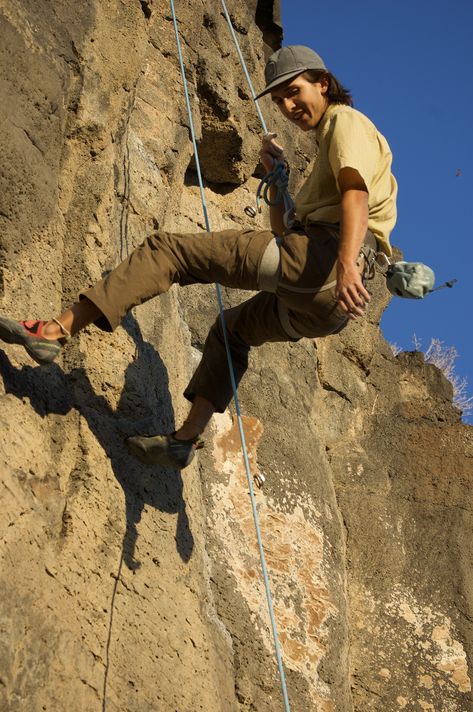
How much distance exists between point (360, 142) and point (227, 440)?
2752mm

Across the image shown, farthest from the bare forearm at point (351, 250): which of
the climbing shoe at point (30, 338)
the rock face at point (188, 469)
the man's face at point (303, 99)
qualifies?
the rock face at point (188, 469)

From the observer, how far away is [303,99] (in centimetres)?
566

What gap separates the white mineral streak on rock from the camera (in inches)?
270

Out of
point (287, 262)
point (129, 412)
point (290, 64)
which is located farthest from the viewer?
point (129, 412)

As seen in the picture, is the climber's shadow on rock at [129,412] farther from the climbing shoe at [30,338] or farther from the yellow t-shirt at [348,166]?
the yellow t-shirt at [348,166]

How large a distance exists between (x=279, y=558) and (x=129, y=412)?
1859 mm

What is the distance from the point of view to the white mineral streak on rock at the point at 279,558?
6.85 m

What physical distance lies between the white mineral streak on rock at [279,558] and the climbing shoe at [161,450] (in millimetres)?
1288

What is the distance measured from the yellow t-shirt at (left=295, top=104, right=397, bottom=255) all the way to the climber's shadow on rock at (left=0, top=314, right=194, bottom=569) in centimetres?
131

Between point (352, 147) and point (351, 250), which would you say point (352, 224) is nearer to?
point (351, 250)

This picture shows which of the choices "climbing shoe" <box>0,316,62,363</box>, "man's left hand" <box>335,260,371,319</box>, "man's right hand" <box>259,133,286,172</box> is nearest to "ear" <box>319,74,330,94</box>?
"man's right hand" <box>259,133,286,172</box>

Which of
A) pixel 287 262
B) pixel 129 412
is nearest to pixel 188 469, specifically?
pixel 129 412

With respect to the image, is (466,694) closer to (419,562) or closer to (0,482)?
(419,562)

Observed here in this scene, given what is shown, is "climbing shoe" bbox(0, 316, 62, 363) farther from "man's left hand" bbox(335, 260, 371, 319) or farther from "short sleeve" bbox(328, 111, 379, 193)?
"short sleeve" bbox(328, 111, 379, 193)
